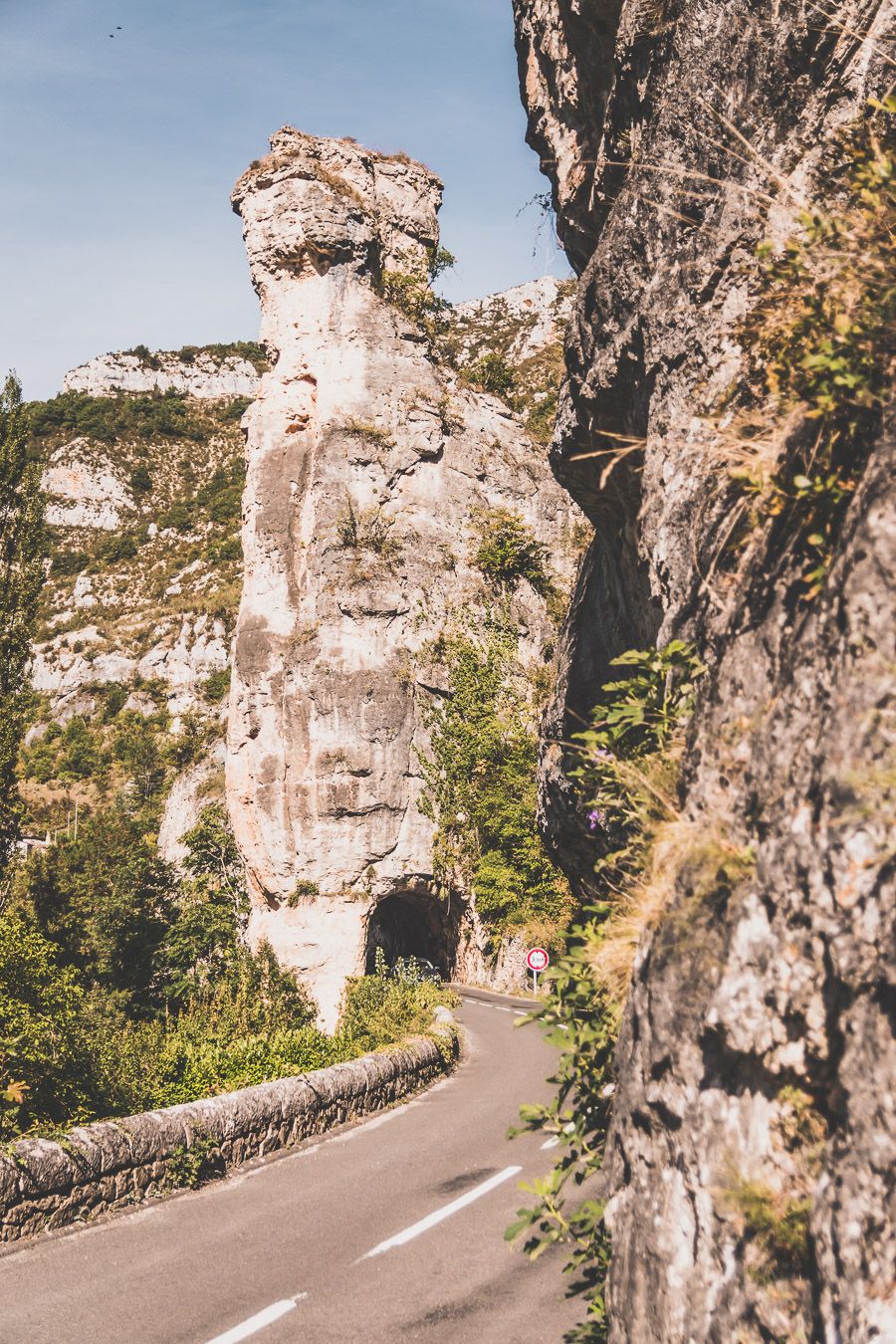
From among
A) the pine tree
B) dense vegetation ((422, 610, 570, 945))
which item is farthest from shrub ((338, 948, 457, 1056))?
the pine tree

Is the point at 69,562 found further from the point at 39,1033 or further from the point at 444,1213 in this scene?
the point at 444,1213

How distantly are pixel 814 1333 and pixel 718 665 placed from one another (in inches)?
83.4

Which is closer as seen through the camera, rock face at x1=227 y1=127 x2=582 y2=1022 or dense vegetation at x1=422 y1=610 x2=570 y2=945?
rock face at x1=227 y1=127 x2=582 y2=1022

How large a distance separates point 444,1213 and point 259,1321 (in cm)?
229

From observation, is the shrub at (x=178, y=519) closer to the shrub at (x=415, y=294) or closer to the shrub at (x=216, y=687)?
the shrub at (x=216, y=687)

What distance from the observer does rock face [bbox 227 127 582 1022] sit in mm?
23625

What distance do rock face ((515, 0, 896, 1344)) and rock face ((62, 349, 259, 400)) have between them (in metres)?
Answer: 90.3

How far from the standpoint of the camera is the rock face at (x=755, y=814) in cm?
238

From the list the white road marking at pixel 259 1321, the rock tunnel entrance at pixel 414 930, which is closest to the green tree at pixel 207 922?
the rock tunnel entrance at pixel 414 930

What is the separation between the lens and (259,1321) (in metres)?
5.18

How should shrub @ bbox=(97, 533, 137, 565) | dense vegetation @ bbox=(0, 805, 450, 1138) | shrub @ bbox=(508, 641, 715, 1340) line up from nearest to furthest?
shrub @ bbox=(508, 641, 715, 1340), dense vegetation @ bbox=(0, 805, 450, 1138), shrub @ bbox=(97, 533, 137, 565)

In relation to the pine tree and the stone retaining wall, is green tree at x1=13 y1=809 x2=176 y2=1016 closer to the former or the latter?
the pine tree

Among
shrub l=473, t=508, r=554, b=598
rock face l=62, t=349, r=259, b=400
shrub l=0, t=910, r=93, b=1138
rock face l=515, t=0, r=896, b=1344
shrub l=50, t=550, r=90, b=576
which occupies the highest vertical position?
rock face l=62, t=349, r=259, b=400

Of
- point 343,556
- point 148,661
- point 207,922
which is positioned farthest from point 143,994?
point 148,661
